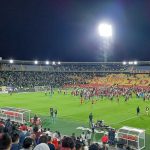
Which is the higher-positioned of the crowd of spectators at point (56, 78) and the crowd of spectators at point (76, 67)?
the crowd of spectators at point (76, 67)

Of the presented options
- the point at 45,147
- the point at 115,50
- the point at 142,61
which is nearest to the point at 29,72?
the point at 115,50

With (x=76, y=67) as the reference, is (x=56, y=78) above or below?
below

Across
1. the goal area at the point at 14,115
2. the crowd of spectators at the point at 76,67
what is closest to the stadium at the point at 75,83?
the crowd of spectators at the point at 76,67

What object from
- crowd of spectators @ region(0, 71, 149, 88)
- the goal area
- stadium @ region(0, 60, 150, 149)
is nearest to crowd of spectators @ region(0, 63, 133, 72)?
stadium @ region(0, 60, 150, 149)

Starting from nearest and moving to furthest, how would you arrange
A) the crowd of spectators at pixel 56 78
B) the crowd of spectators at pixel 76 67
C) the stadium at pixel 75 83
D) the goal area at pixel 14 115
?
the goal area at pixel 14 115 < the stadium at pixel 75 83 < the crowd of spectators at pixel 56 78 < the crowd of spectators at pixel 76 67

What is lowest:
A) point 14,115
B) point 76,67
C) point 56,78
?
point 14,115

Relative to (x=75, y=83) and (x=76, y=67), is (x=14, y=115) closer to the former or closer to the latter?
(x=75, y=83)

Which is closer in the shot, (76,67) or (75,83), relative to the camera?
(75,83)

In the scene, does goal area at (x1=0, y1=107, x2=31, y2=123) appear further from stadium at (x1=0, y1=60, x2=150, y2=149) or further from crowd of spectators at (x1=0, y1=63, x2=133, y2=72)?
crowd of spectators at (x1=0, y1=63, x2=133, y2=72)

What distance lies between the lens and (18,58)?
341 feet

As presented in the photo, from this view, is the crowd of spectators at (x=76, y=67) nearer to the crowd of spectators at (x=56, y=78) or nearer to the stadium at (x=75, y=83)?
the stadium at (x=75, y=83)

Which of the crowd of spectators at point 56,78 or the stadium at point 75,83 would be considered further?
the crowd of spectators at point 56,78

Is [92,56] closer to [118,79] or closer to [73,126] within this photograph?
[118,79]

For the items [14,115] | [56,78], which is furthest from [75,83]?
[14,115]
